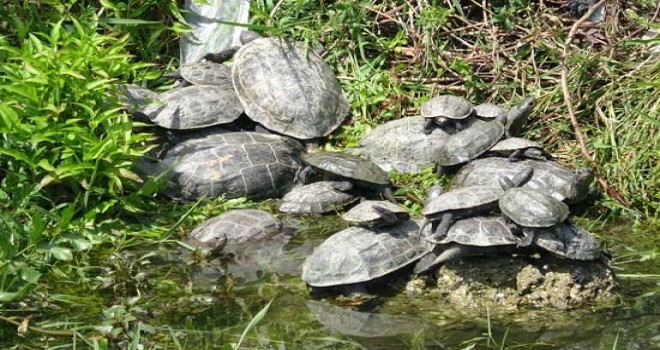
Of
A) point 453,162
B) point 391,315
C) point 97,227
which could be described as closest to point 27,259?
point 97,227

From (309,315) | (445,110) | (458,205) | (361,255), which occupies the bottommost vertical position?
(309,315)

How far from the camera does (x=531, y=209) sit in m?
5.95

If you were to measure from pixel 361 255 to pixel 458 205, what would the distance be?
2.38 ft

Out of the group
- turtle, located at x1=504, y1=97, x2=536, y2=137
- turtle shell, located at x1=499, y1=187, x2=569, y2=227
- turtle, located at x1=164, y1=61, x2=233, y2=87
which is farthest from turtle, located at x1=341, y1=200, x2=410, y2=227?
turtle, located at x1=164, y1=61, x2=233, y2=87

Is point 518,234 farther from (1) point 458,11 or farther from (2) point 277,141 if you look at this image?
(1) point 458,11

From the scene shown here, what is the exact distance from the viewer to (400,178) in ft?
27.2

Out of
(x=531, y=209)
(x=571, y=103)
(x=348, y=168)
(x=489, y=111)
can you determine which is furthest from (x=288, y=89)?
(x=531, y=209)

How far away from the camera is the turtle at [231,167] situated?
805cm

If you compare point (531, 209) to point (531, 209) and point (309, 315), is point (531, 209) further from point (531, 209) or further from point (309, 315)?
point (309, 315)

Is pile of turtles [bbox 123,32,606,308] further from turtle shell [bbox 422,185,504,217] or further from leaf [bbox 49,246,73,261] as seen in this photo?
leaf [bbox 49,246,73,261]

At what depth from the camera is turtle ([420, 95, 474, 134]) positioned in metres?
8.23

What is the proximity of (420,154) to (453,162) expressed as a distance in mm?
514

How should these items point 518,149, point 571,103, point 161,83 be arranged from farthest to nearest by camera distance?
point 161,83 → point 571,103 → point 518,149

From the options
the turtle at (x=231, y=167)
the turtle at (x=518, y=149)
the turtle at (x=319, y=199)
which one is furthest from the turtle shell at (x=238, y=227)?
the turtle at (x=518, y=149)
